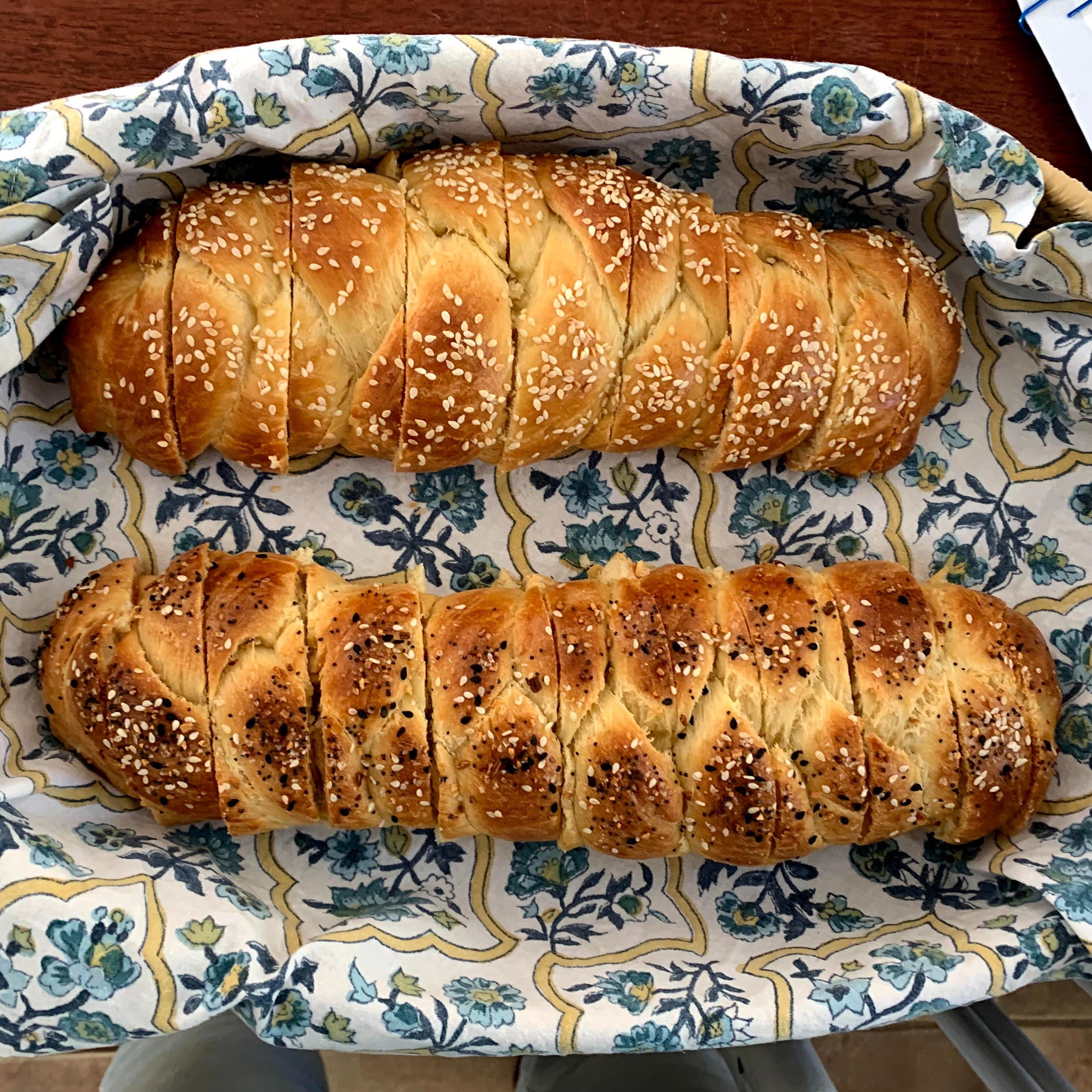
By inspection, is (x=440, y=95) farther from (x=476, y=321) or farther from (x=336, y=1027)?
(x=336, y=1027)

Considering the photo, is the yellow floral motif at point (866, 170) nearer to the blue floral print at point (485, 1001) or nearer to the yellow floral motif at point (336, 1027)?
the blue floral print at point (485, 1001)

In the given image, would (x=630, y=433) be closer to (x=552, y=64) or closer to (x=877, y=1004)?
(x=552, y=64)

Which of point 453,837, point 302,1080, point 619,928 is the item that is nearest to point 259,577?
point 453,837

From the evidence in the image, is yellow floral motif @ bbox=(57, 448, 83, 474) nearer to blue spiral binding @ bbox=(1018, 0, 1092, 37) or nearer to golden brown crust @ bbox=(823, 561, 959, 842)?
golden brown crust @ bbox=(823, 561, 959, 842)

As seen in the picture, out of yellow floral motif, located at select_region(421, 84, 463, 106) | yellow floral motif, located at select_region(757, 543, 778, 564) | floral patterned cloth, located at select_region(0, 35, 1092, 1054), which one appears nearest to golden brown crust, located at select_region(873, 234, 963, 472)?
floral patterned cloth, located at select_region(0, 35, 1092, 1054)

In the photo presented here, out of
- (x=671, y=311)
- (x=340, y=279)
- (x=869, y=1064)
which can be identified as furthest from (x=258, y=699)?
(x=869, y=1064)

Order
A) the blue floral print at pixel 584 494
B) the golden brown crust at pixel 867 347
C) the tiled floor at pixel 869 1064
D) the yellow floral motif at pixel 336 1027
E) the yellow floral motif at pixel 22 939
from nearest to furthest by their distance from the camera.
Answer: the yellow floral motif at pixel 22 939 → the yellow floral motif at pixel 336 1027 → the golden brown crust at pixel 867 347 → the blue floral print at pixel 584 494 → the tiled floor at pixel 869 1064

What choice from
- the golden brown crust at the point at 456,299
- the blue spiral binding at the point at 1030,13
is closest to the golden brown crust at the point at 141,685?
the golden brown crust at the point at 456,299
